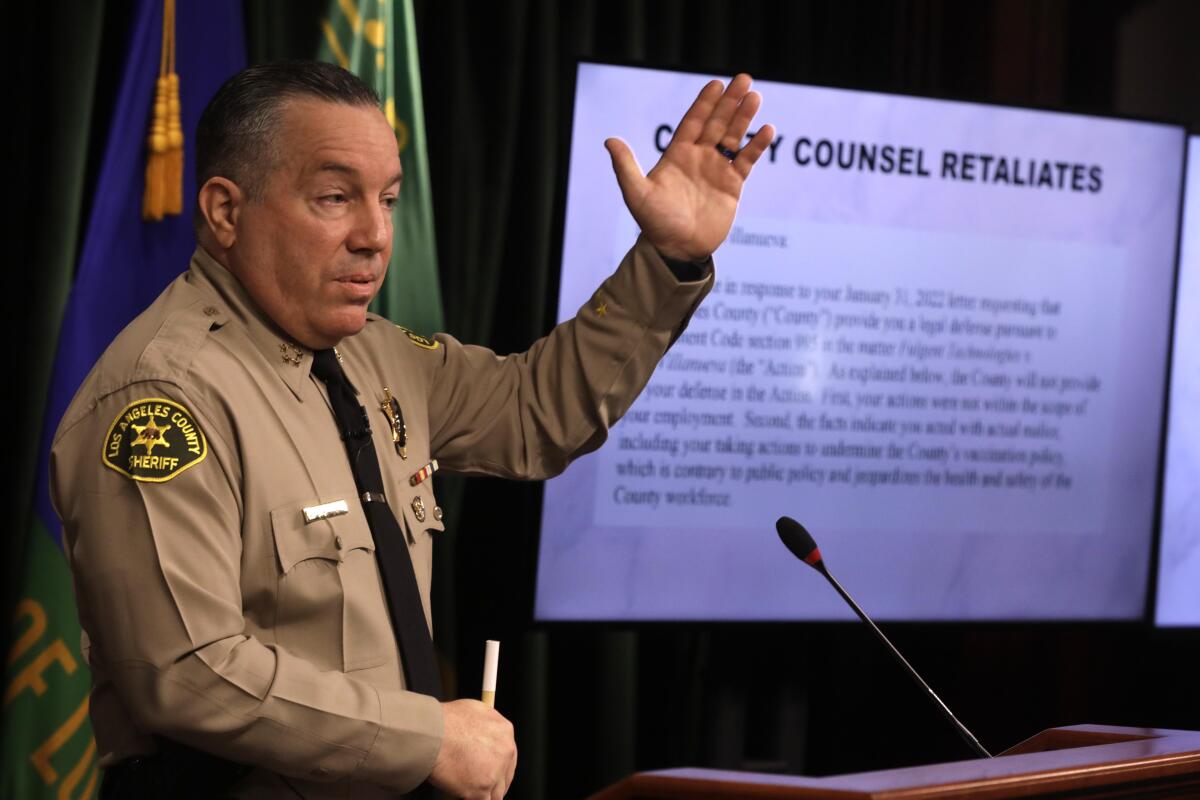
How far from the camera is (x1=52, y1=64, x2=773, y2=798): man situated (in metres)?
1.34

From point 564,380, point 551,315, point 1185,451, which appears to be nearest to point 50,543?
point 551,315

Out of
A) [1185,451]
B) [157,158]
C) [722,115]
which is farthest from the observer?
[1185,451]

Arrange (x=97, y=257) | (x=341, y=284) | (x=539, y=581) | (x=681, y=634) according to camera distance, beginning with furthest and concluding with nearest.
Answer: (x=681, y=634) < (x=539, y=581) < (x=97, y=257) < (x=341, y=284)

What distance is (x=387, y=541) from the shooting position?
1.56 metres

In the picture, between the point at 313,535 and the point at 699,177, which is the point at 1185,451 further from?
the point at 313,535

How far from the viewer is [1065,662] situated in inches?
142

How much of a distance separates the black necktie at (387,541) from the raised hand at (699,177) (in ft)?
1.48

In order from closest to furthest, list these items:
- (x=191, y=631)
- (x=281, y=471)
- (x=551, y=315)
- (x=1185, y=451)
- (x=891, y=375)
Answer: (x=191, y=631) → (x=281, y=471) → (x=551, y=315) → (x=891, y=375) → (x=1185, y=451)

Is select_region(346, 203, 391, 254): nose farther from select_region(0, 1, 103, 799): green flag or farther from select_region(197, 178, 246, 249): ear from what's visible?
select_region(0, 1, 103, 799): green flag

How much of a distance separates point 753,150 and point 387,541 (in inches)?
27.1

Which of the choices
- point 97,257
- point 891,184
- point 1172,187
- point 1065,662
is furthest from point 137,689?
point 1065,662

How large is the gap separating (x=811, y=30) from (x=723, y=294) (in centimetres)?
96

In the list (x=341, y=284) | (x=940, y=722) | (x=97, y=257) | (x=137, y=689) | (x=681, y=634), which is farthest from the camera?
(x=940, y=722)

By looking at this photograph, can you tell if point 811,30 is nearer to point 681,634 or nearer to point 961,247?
point 961,247
